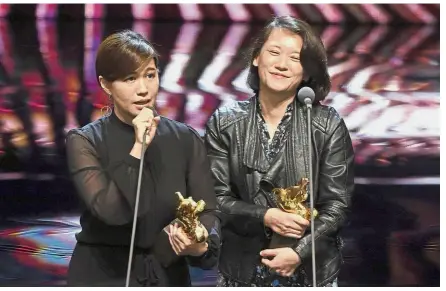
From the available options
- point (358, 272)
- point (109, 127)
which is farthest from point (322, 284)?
point (109, 127)

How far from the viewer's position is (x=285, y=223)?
3.74 meters

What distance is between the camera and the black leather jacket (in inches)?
150

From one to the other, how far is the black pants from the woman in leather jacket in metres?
0.23

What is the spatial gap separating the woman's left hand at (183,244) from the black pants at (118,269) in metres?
0.08

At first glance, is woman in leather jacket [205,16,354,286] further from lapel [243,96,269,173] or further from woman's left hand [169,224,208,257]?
woman's left hand [169,224,208,257]

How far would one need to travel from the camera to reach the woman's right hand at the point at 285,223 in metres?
3.73

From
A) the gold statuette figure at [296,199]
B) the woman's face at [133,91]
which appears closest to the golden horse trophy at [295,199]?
the gold statuette figure at [296,199]

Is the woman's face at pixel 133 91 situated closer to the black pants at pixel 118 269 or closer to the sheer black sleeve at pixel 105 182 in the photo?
the sheer black sleeve at pixel 105 182

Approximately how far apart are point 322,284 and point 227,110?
2.58 feet

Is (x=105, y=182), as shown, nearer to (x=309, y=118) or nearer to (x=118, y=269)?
(x=118, y=269)

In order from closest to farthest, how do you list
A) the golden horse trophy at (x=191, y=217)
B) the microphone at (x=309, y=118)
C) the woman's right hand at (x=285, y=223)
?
the microphone at (x=309, y=118) < the golden horse trophy at (x=191, y=217) < the woman's right hand at (x=285, y=223)

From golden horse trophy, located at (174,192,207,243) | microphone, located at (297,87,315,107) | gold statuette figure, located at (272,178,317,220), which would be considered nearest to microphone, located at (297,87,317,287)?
microphone, located at (297,87,315,107)

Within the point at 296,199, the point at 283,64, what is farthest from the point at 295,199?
the point at 283,64

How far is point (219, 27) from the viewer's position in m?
4.10
